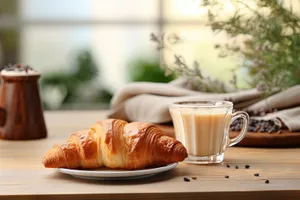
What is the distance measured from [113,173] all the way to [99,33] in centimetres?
421

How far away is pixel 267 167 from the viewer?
4.34ft

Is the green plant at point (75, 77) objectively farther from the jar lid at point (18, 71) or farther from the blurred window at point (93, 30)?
the jar lid at point (18, 71)

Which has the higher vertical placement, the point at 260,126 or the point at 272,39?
the point at 272,39

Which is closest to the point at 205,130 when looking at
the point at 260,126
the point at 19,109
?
the point at 260,126

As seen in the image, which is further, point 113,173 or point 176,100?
point 176,100

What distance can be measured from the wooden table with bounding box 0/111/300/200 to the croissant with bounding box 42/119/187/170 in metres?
0.03

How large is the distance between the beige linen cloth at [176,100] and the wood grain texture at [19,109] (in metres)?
0.32

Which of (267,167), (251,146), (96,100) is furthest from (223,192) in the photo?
(96,100)

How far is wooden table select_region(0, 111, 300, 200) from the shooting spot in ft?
3.54

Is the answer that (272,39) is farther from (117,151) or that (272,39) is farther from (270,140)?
(117,151)

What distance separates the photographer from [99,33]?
17.4ft

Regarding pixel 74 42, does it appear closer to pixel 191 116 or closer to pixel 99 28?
A: pixel 99 28

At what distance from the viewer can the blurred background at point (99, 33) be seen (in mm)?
5184

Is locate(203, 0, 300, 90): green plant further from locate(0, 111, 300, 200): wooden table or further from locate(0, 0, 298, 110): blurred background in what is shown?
locate(0, 0, 298, 110): blurred background
